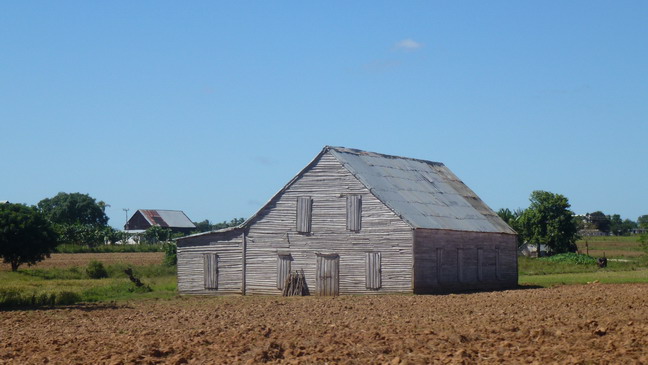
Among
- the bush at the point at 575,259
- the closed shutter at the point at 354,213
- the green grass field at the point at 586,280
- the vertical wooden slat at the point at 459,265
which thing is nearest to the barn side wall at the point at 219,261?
the closed shutter at the point at 354,213

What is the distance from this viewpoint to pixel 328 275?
128 ft

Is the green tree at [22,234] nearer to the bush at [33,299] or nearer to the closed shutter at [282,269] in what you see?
the bush at [33,299]

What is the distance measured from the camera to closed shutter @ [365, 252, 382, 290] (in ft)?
125

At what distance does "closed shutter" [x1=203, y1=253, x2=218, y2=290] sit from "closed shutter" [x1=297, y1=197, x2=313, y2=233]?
4.42m

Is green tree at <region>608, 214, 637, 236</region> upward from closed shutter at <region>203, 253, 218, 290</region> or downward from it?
upward

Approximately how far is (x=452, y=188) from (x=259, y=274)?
42.2 ft

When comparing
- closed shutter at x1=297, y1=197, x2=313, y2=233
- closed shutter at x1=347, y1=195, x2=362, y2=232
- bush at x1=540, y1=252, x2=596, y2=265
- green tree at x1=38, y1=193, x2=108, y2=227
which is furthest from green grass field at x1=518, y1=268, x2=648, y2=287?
green tree at x1=38, y1=193, x2=108, y2=227

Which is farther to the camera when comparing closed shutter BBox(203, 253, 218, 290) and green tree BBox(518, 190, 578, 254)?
green tree BBox(518, 190, 578, 254)

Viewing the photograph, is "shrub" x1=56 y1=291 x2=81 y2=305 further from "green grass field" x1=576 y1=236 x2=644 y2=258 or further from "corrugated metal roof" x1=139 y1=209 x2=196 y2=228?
"corrugated metal roof" x1=139 y1=209 x2=196 y2=228

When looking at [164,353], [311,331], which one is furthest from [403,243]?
[164,353]

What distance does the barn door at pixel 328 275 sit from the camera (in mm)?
38750

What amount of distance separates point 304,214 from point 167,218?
98.9m

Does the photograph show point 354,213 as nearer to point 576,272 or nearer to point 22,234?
point 22,234

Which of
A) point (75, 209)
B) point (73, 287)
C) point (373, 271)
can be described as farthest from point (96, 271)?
point (75, 209)
